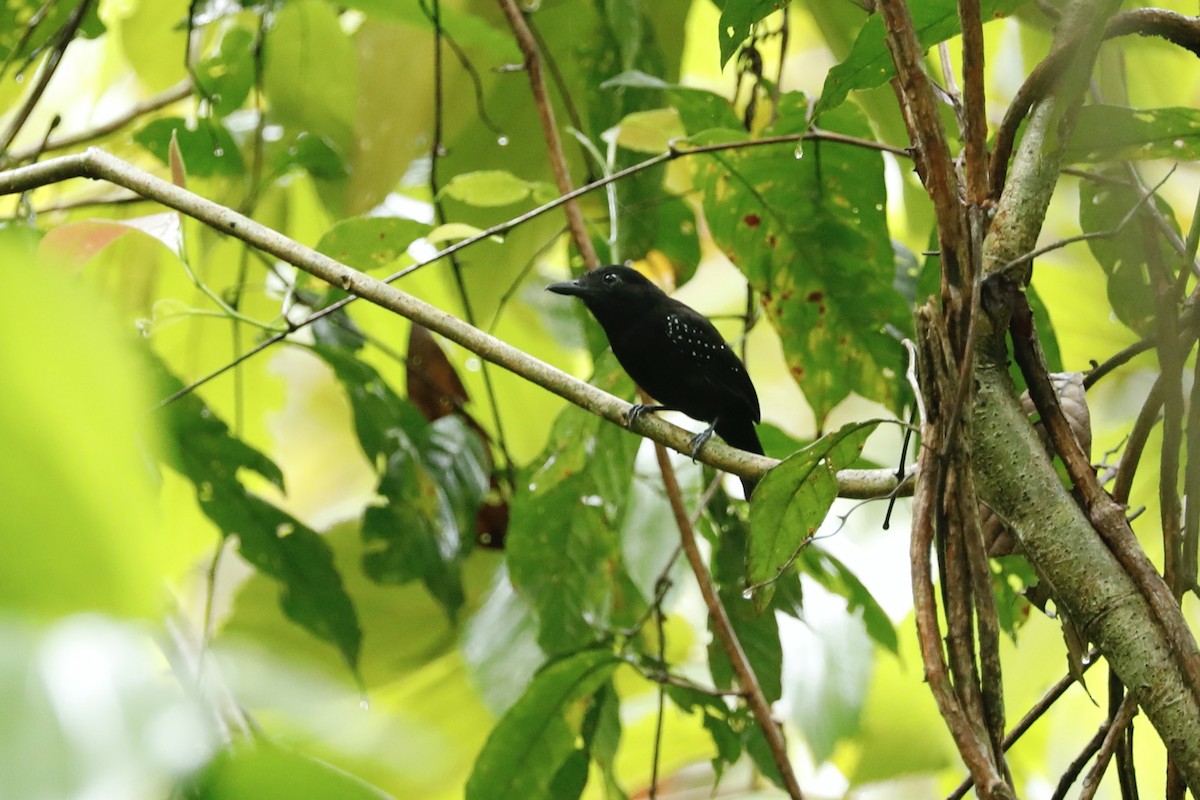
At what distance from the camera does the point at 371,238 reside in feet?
5.90

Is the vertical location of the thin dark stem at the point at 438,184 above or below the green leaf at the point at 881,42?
above

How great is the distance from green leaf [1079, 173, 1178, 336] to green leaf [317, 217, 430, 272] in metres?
1.05

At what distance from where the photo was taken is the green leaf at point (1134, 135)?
134cm

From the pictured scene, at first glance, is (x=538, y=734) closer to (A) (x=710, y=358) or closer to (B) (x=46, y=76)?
(A) (x=710, y=358)

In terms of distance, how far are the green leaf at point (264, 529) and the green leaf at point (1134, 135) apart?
150cm

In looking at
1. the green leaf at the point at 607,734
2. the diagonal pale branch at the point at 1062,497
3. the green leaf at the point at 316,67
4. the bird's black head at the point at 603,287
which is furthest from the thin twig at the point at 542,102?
the diagonal pale branch at the point at 1062,497

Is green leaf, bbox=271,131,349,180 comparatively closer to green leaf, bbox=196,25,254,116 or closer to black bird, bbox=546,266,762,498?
green leaf, bbox=196,25,254,116

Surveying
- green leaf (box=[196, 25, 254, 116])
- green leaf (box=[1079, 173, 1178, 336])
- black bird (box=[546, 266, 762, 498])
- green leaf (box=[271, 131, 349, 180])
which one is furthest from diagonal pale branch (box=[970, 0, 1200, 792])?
green leaf (box=[196, 25, 254, 116])

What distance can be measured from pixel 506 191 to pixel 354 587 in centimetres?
122

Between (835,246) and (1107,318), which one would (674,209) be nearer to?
(835,246)

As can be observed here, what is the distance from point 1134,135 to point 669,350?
1.25 meters

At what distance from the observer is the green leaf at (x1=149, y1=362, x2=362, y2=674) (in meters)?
2.12

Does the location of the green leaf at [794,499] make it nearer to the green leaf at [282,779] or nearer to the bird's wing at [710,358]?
the green leaf at [282,779]

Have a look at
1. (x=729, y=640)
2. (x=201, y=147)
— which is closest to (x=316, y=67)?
(x=201, y=147)
